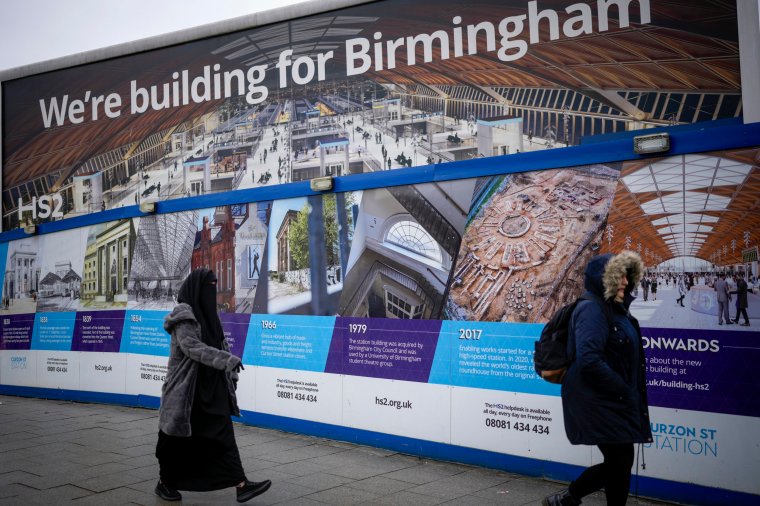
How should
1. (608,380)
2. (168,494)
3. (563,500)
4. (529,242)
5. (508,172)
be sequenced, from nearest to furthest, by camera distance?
1. (608,380)
2. (563,500)
3. (168,494)
4. (529,242)
5. (508,172)

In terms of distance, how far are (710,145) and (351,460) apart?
4202 millimetres

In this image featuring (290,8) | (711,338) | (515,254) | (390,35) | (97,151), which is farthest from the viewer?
(97,151)

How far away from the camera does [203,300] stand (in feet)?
18.9

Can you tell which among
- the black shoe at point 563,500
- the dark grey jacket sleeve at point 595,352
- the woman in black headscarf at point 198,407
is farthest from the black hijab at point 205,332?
the dark grey jacket sleeve at point 595,352

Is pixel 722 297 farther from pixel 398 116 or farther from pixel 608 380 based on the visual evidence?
pixel 398 116

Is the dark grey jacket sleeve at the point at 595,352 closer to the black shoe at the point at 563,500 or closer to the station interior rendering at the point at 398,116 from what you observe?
the black shoe at the point at 563,500

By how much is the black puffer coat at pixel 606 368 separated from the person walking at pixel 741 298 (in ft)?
4.07

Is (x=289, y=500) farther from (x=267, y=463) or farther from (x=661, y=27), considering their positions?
(x=661, y=27)

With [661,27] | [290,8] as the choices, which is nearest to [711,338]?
[661,27]

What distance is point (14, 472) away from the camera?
6.79 meters

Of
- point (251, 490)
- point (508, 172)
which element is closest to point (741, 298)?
point (508, 172)

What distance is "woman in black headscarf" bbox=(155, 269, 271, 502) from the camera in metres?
5.61

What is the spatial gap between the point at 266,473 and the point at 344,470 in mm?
Result: 702

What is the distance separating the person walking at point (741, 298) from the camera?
5.40 metres
